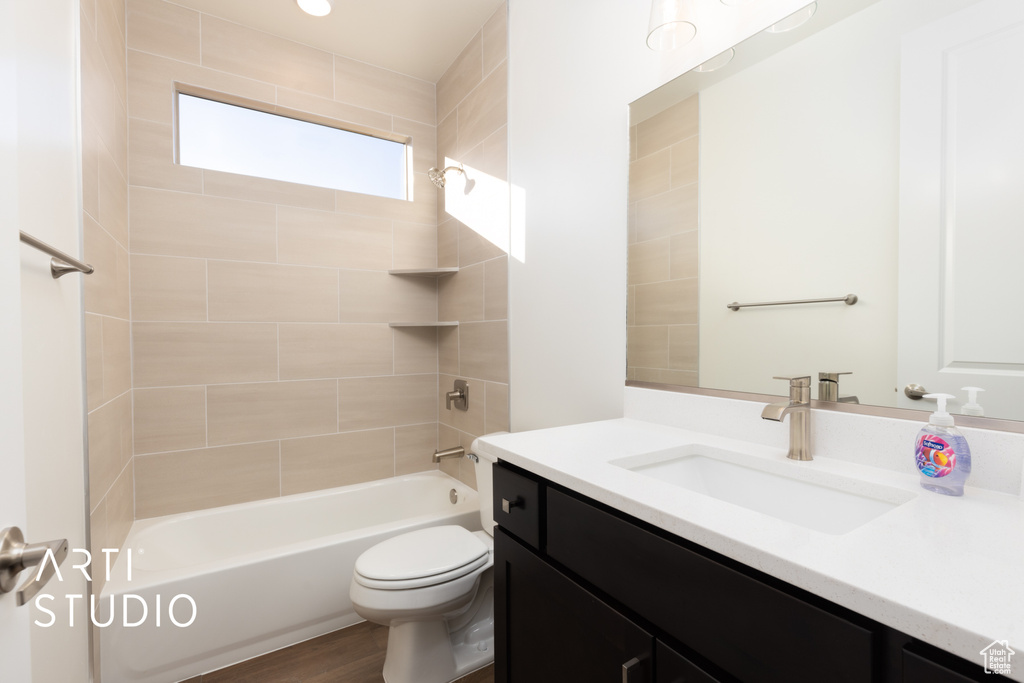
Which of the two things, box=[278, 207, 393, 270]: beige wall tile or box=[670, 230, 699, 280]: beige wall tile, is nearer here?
box=[670, 230, 699, 280]: beige wall tile

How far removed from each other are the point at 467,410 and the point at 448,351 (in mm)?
381

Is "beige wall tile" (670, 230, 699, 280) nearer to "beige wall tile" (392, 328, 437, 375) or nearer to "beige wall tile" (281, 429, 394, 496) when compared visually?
"beige wall tile" (392, 328, 437, 375)

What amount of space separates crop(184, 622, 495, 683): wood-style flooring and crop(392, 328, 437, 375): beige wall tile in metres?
1.27

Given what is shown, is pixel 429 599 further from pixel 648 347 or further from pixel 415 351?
pixel 415 351

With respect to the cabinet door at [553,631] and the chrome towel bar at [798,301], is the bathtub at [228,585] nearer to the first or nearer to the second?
the cabinet door at [553,631]

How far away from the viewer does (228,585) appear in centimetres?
160

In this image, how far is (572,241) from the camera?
1.64 m

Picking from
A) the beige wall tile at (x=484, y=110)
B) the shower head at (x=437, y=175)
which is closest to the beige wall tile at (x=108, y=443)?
the shower head at (x=437, y=175)

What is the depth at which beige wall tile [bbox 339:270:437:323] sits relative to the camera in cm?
240

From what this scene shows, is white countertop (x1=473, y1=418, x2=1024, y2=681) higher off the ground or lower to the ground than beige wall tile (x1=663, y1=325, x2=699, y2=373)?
lower

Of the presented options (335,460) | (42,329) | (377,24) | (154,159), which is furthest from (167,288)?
(377,24)

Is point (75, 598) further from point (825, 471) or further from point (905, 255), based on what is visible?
point (905, 255)

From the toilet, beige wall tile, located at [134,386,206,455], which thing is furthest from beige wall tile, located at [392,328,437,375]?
the toilet

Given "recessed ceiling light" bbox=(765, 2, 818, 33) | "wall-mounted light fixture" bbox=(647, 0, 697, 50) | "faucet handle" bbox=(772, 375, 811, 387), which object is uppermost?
"wall-mounted light fixture" bbox=(647, 0, 697, 50)
